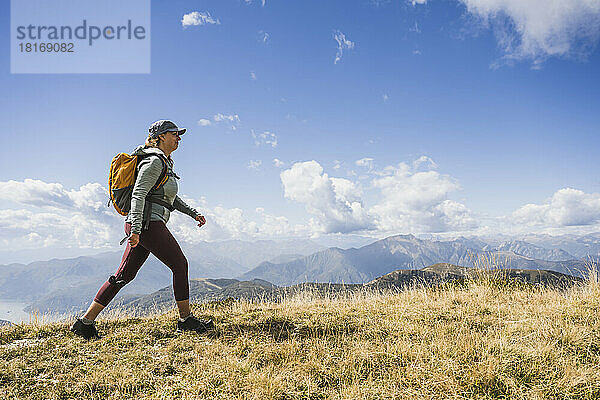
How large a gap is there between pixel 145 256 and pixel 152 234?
525mm

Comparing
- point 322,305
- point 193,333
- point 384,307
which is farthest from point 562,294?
point 193,333

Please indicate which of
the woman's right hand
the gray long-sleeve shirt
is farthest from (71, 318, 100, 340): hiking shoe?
the gray long-sleeve shirt

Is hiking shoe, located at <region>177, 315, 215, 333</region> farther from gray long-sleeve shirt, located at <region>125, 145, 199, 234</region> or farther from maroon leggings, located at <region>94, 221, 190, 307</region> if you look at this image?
gray long-sleeve shirt, located at <region>125, 145, 199, 234</region>

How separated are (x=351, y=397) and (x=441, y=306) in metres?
4.04

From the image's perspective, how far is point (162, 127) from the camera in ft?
16.1

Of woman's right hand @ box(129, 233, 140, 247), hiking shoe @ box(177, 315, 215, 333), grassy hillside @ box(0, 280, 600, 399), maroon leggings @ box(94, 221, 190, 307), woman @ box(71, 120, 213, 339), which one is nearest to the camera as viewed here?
grassy hillside @ box(0, 280, 600, 399)

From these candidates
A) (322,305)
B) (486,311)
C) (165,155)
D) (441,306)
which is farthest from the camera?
(322,305)

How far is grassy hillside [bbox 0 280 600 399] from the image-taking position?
2809 mm

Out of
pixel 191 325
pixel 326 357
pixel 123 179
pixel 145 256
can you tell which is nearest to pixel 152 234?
pixel 145 256

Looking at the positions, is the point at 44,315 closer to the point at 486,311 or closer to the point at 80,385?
the point at 80,385

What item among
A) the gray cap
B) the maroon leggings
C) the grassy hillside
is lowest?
the grassy hillside

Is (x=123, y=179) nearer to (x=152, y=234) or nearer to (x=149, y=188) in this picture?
(x=149, y=188)

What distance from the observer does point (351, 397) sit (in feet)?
8.75

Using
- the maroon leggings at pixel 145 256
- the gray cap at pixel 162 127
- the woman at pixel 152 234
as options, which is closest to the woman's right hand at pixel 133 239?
the woman at pixel 152 234
